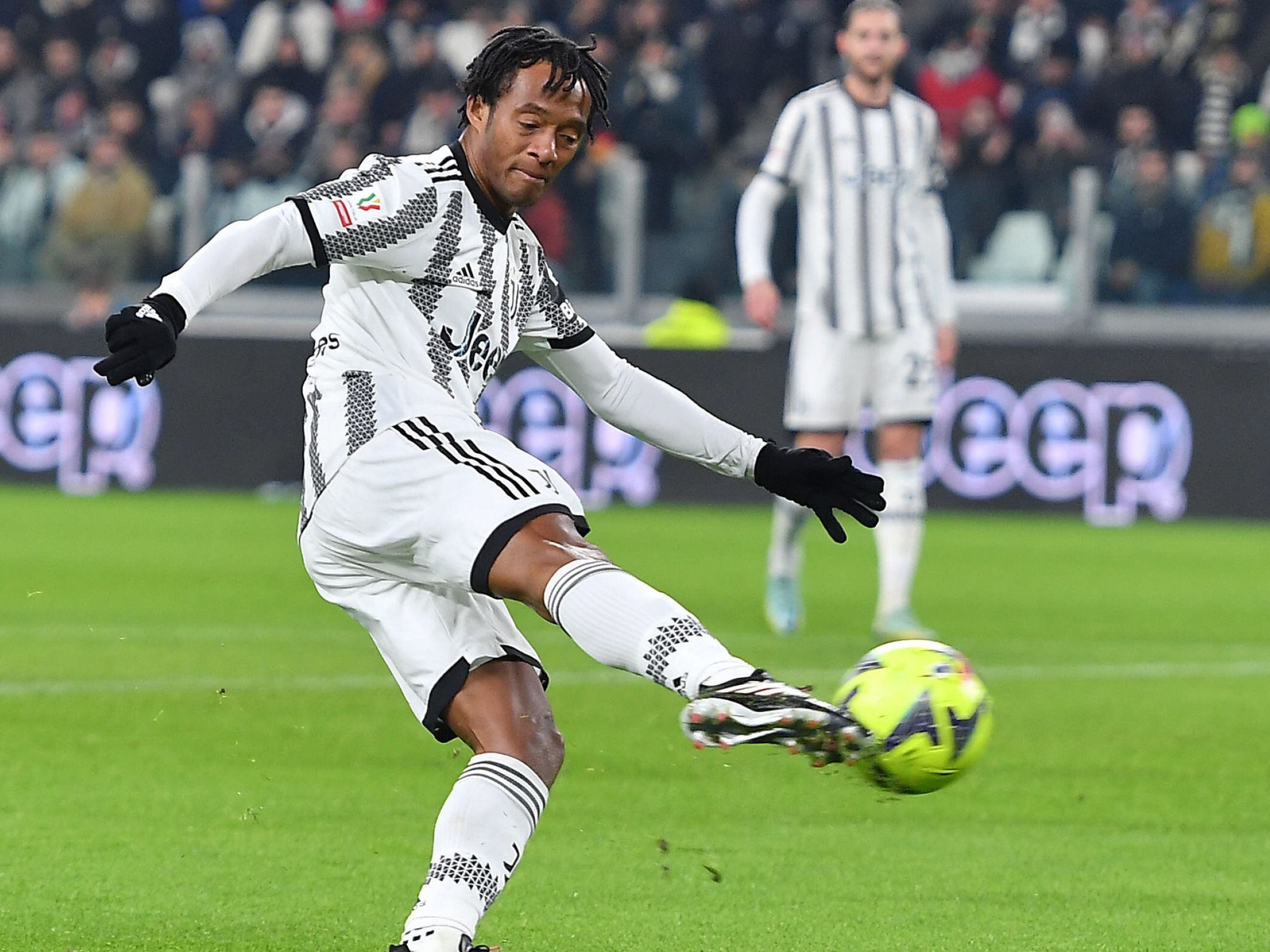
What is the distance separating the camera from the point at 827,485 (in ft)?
14.0

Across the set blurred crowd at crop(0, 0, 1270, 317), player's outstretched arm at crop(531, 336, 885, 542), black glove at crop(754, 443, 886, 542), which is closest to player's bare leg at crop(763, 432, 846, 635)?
player's outstretched arm at crop(531, 336, 885, 542)

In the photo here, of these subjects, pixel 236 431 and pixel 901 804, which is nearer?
pixel 901 804

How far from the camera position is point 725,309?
16.0 meters

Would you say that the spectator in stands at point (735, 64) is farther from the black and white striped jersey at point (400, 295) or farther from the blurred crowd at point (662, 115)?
the black and white striped jersey at point (400, 295)

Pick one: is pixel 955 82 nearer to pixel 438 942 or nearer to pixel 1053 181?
pixel 1053 181

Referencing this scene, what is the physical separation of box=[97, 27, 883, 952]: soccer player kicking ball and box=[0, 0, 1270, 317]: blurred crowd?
11.6m

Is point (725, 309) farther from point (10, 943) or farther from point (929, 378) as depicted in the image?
point (10, 943)

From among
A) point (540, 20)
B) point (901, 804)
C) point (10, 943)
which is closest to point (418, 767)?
point (901, 804)

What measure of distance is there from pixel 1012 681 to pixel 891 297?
6.16 feet

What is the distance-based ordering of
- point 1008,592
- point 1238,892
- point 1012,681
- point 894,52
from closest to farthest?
→ point 1238,892, point 1012,681, point 894,52, point 1008,592

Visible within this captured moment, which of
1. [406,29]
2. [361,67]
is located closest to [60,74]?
[361,67]

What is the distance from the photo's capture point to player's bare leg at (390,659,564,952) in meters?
3.72

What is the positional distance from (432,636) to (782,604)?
215 inches

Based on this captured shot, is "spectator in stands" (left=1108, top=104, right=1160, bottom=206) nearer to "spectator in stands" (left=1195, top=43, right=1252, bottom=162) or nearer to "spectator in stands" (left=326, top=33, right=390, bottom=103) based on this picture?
"spectator in stands" (left=1195, top=43, right=1252, bottom=162)
